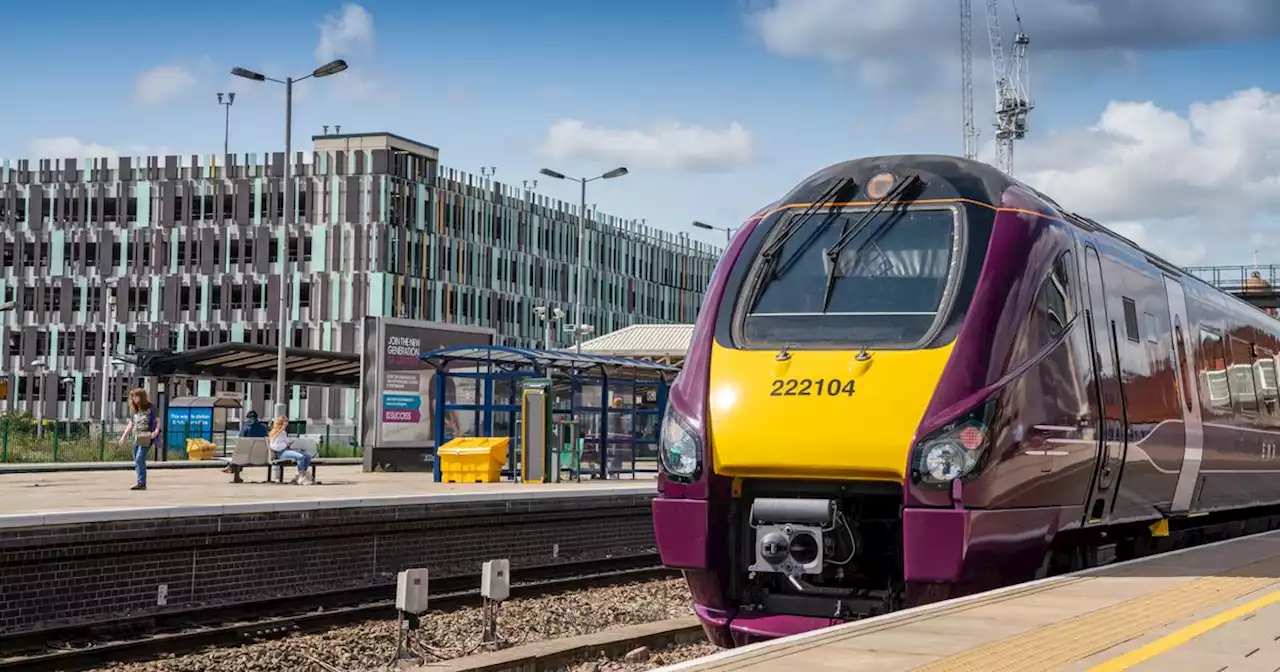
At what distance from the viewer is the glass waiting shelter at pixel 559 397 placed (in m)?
28.6

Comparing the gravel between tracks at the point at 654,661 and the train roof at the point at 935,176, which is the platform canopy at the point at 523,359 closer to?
the gravel between tracks at the point at 654,661

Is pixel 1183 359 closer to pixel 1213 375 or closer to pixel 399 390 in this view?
pixel 1213 375

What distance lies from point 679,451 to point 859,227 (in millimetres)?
2060

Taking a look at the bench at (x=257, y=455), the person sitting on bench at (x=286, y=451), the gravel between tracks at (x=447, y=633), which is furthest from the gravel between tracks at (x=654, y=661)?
the bench at (x=257, y=455)

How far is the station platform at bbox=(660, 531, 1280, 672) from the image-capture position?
260 inches

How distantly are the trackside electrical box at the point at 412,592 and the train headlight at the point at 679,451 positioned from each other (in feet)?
10.9

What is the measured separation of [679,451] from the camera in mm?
9727

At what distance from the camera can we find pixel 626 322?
111 m

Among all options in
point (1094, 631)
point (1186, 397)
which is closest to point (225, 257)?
point (1186, 397)

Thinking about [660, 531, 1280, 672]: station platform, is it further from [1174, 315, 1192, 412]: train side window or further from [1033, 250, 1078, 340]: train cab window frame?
[1174, 315, 1192, 412]: train side window

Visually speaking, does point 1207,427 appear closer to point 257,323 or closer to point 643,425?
point 643,425

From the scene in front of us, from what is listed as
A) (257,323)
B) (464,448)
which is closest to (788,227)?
(464,448)

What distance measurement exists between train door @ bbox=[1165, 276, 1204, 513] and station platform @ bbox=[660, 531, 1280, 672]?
3.35 metres

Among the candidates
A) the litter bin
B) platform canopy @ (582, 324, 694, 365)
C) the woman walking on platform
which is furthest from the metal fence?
the woman walking on platform
